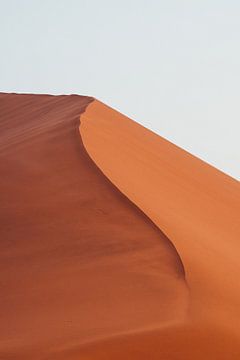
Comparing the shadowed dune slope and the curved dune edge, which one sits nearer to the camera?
the shadowed dune slope

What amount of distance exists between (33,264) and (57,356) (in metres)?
2.32

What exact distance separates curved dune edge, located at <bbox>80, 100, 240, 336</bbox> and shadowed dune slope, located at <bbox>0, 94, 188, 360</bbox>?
0.19m

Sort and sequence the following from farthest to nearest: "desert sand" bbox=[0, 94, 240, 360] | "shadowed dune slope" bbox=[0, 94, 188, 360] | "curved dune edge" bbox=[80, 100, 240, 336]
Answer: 1. "curved dune edge" bbox=[80, 100, 240, 336]
2. "shadowed dune slope" bbox=[0, 94, 188, 360]
3. "desert sand" bbox=[0, 94, 240, 360]

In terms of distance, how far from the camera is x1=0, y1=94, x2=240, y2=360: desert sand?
673cm

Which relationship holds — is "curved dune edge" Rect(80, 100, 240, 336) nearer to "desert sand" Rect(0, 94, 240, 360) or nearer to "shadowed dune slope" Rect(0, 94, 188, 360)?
"desert sand" Rect(0, 94, 240, 360)

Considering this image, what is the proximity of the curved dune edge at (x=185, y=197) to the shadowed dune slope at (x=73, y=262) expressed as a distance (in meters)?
0.19

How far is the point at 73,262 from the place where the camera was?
851 cm

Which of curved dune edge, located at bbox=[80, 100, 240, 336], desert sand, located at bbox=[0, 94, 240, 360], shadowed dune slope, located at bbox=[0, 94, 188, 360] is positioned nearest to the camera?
desert sand, located at bbox=[0, 94, 240, 360]

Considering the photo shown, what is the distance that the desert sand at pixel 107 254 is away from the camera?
6727 millimetres

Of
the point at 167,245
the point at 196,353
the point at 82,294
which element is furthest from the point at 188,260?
the point at 196,353

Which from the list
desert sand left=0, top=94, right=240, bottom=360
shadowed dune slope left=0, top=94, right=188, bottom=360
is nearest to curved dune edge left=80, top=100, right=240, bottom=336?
desert sand left=0, top=94, right=240, bottom=360

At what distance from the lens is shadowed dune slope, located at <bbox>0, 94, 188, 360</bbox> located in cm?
698

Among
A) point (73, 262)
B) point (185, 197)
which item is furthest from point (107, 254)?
point (185, 197)

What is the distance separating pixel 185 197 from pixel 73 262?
4.62 metres
